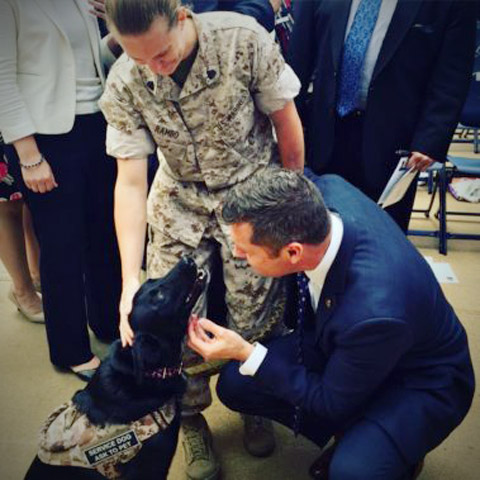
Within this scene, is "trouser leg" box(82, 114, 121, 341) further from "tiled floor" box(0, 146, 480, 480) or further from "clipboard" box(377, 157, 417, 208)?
"clipboard" box(377, 157, 417, 208)

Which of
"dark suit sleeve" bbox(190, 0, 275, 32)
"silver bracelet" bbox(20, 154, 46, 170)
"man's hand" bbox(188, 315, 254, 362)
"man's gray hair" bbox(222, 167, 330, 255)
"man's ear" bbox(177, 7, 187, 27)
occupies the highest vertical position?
"dark suit sleeve" bbox(190, 0, 275, 32)

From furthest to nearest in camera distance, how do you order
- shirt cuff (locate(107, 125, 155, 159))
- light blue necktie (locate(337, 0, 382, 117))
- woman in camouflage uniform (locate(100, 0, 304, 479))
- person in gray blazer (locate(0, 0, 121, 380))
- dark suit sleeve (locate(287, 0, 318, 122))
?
dark suit sleeve (locate(287, 0, 318, 122)) → light blue necktie (locate(337, 0, 382, 117)) → person in gray blazer (locate(0, 0, 121, 380)) → shirt cuff (locate(107, 125, 155, 159)) → woman in camouflage uniform (locate(100, 0, 304, 479))

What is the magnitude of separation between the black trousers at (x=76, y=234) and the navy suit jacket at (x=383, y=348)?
91 cm

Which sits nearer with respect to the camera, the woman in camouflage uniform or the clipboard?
the woman in camouflage uniform

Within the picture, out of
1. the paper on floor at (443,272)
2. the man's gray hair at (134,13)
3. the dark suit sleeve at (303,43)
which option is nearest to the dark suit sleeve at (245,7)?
the dark suit sleeve at (303,43)

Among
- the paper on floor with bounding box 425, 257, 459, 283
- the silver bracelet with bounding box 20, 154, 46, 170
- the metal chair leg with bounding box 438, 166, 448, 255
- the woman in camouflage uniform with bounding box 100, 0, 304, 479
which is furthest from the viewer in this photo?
the metal chair leg with bounding box 438, 166, 448, 255

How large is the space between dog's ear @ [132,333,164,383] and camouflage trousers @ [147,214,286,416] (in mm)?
232

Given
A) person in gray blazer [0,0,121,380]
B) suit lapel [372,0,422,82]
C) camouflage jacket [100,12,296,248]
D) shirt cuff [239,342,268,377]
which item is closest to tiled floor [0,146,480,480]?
person in gray blazer [0,0,121,380]

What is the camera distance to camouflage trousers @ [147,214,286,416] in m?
1.32

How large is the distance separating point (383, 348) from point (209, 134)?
69cm

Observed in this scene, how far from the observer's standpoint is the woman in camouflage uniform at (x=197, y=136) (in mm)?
1133

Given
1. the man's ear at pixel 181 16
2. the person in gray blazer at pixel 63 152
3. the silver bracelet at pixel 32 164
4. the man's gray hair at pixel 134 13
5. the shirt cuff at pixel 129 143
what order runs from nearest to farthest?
the man's gray hair at pixel 134 13
the man's ear at pixel 181 16
the shirt cuff at pixel 129 143
the person in gray blazer at pixel 63 152
the silver bracelet at pixel 32 164

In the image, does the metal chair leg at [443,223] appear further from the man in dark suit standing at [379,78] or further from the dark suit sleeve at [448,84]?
the dark suit sleeve at [448,84]

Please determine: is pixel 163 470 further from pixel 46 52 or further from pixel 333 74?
pixel 333 74
